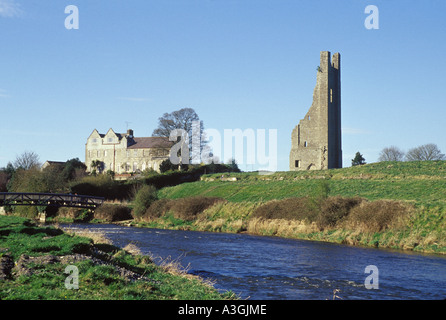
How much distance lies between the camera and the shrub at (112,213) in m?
54.8

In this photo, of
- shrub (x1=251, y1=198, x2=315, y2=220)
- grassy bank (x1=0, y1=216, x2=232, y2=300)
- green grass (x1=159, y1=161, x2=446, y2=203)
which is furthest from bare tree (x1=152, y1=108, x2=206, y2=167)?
grassy bank (x1=0, y1=216, x2=232, y2=300)

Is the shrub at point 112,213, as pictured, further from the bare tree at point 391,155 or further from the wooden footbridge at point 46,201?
the bare tree at point 391,155

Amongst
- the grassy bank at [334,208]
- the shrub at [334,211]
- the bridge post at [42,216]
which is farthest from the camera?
the bridge post at [42,216]

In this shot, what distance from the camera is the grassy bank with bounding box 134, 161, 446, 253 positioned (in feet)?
101

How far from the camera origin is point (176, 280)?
16.4 metres

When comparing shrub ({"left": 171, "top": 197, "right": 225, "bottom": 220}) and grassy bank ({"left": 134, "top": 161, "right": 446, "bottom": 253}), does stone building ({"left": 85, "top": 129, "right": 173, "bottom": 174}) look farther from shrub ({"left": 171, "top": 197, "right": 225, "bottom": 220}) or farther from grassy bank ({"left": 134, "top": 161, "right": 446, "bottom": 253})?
shrub ({"left": 171, "top": 197, "right": 225, "bottom": 220})

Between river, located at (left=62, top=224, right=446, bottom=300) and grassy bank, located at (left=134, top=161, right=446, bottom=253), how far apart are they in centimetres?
289

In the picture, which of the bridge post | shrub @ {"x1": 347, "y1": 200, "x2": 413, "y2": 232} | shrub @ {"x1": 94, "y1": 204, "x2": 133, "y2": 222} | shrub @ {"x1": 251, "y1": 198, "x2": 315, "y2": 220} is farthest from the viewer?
the bridge post

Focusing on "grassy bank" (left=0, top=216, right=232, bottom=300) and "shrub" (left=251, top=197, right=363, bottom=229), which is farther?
"shrub" (left=251, top=197, right=363, bottom=229)

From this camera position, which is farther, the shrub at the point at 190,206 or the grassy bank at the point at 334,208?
the shrub at the point at 190,206

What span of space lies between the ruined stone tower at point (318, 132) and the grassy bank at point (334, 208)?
10792 mm

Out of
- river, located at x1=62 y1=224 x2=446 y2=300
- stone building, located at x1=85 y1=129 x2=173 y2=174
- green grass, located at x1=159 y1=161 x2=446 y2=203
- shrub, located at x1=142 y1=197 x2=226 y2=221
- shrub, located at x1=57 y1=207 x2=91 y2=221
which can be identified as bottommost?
river, located at x1=62 y1=224 x2=446 y2=300

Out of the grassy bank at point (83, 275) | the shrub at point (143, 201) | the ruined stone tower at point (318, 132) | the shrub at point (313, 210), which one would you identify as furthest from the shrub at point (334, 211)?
the ruined stone tower at point (318, 132)
